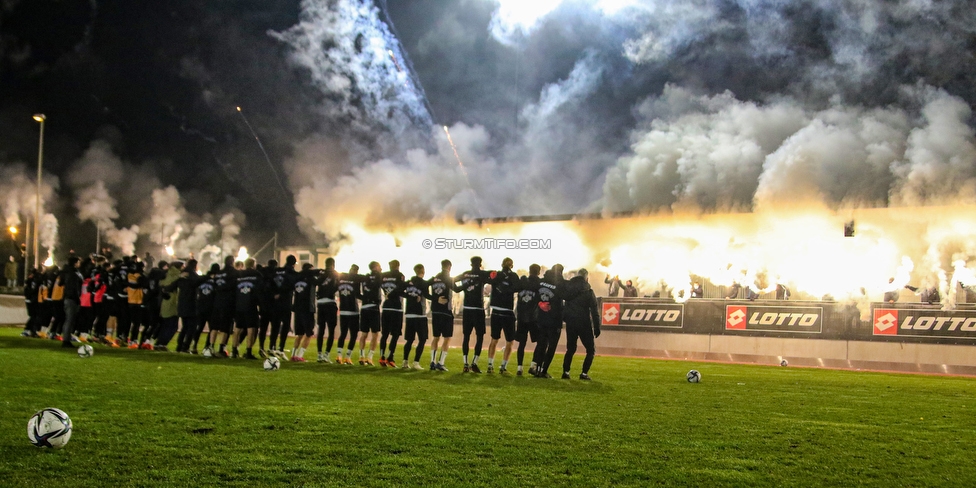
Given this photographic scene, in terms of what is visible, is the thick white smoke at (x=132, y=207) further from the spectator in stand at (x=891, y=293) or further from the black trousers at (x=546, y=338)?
the black trousers at (x=546, y=338)

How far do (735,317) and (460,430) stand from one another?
585 inches

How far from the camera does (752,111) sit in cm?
2733

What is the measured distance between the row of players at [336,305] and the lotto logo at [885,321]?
25.9 ft

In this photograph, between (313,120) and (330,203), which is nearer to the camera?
(330,203)

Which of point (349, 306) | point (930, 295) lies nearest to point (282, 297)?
point (349, 306)

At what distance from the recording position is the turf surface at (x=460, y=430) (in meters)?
5.34

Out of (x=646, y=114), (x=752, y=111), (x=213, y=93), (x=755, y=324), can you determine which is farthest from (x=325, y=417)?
(x=213, y=93)

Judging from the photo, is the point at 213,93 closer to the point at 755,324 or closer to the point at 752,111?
the point at 752,111

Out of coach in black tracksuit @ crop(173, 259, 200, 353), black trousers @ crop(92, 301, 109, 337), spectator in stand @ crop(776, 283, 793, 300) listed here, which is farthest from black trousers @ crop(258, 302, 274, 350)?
spectator in stand @ crop(776, 283, 793, 300)

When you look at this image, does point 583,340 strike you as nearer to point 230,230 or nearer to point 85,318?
point 85,318

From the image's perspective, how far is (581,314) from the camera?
13422 millimetres

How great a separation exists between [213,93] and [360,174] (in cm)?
2561

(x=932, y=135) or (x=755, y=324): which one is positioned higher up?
(x=932, y=135)

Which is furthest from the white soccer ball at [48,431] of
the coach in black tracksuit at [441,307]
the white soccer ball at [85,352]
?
the white soccer ball at [85,352]
